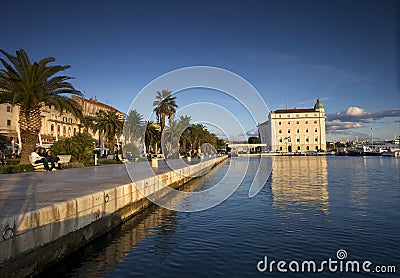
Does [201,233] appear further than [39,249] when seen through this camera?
Yes

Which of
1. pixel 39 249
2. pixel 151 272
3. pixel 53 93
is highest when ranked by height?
pixel 53 93

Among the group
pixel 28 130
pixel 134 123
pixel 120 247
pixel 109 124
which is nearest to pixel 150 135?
pixel 134 123

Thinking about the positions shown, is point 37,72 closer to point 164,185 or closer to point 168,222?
point 164,185

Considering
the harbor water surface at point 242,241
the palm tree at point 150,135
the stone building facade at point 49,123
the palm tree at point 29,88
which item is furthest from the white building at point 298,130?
the harbor water surface at point 242,241

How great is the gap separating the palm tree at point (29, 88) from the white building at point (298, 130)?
107 metres

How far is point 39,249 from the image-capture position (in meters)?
6.20

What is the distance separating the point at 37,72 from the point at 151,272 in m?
19.3

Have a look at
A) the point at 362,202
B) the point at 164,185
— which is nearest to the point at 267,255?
the point at 362,202

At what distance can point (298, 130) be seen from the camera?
125m

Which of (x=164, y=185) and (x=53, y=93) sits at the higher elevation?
(x=53, y=93)

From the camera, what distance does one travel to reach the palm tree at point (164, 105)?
4659 cm

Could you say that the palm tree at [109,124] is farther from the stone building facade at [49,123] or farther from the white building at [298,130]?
the white building at [298,130]

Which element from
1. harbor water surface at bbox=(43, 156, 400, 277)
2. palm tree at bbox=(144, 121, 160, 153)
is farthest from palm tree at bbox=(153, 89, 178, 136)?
harbor water surface at bbox=(43, 156, 400, 277)

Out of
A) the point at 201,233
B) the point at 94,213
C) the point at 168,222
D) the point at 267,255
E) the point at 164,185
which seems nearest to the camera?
the point at 267,255
